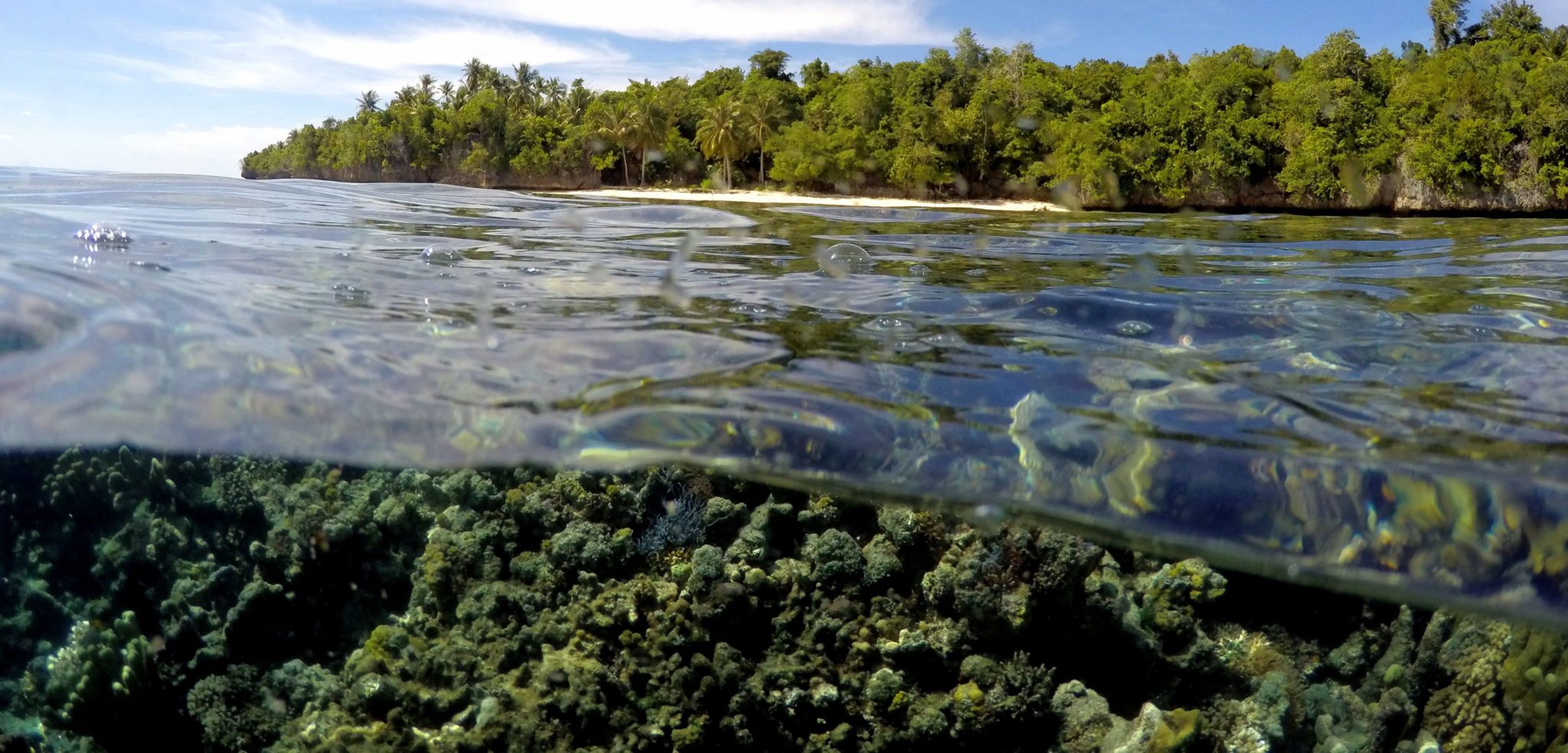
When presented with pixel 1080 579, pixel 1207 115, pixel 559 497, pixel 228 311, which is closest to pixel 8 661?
pixel 559 497

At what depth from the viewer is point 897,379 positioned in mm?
5973

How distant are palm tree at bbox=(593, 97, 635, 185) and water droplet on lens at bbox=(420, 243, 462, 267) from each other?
3976cm

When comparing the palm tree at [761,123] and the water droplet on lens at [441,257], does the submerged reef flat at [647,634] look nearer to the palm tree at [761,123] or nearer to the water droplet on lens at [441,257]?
the water droplet on lens at [441,257]

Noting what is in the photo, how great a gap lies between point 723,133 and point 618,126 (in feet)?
19.2

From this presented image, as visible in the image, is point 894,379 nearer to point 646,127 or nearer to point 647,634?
point 647,634

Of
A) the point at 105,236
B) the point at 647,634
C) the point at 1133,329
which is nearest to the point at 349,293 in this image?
the point at 105,236

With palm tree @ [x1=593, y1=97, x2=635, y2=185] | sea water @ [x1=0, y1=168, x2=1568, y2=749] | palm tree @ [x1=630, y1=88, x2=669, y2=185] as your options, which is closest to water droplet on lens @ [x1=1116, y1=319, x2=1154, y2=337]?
sea water @ [x1=0, y1=168, x2=1568, y2=749]

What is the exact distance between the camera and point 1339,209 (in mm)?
31875

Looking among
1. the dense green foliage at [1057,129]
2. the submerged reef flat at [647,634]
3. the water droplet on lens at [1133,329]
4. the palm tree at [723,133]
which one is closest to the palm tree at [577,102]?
the dense green foliage at [1057,129]

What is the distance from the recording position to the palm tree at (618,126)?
4700cm

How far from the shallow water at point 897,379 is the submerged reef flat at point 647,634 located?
515cm

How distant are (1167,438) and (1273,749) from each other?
10.1 meters

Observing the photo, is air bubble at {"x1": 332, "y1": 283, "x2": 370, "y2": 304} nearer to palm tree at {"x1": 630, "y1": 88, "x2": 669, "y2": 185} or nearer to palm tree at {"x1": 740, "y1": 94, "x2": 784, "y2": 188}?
palm tree at {"x1": 740, "y1": 94, "x2": 784, "y2": 188}

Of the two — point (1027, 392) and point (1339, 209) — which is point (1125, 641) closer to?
point (1027, 392)
